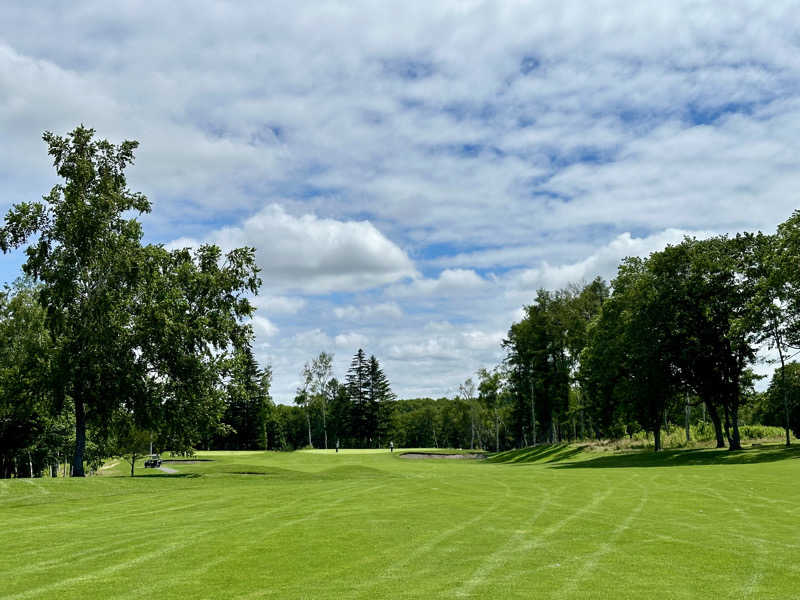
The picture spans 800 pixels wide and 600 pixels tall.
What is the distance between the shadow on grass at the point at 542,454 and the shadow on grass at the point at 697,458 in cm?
966

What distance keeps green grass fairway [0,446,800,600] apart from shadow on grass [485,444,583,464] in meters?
35.7

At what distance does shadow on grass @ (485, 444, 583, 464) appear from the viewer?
2295 inches

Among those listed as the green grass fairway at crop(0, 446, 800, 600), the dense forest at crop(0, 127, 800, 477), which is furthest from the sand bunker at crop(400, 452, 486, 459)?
the green grass fairway at crop(0, 446, 800, 600)

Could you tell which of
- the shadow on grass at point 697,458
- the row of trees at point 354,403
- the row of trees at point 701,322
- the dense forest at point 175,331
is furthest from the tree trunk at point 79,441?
the row of trees at point 354,403

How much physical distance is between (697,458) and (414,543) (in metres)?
35.5

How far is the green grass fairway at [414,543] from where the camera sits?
29.6ft

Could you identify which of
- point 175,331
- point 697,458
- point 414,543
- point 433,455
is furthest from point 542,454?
point 414,543

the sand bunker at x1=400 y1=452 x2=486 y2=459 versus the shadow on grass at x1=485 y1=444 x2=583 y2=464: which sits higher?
the shadow on grass at x1=485 y1=444 x2=583 y2=464

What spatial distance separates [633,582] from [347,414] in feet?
384

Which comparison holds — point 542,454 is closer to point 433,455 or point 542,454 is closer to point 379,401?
point 433,455

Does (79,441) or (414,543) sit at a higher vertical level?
(79,441)

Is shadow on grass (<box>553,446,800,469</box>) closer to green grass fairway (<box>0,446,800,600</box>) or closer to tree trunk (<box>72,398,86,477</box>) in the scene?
green grass fairway (<box>0,446,800,600</box>)

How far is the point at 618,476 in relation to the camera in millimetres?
28969

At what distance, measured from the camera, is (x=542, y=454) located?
209 ft
